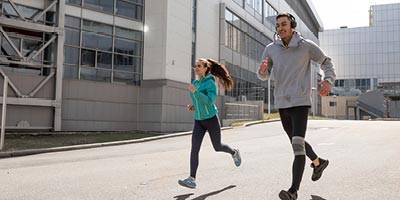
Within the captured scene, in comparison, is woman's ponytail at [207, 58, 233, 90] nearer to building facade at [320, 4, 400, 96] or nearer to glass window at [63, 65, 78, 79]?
glass window at [63, 65, 78, 79]

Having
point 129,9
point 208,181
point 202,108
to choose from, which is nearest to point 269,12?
point 129,9

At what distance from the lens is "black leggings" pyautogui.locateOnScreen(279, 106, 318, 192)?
412 cm

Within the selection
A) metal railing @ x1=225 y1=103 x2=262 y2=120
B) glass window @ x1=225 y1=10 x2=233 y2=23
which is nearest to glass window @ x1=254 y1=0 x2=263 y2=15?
glass window @ x1=225 y1=10 x2=233 y2=23

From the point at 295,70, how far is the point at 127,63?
18878mm

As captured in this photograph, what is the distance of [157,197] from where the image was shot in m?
4.80

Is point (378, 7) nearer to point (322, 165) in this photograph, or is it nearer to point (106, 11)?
point (106, 11)

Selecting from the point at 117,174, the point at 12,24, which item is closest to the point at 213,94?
the point at 117,174

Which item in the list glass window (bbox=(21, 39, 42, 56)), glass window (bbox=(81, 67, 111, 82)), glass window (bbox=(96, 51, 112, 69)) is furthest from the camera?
glass window (bbox=(96, 51, 112, 69))

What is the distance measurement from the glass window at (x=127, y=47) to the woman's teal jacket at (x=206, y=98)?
17550 millimetres

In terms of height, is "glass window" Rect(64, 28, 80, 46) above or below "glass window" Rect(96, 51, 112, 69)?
above

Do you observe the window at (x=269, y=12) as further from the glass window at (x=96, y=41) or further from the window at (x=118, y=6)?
the glass window at (x=96, y=41)

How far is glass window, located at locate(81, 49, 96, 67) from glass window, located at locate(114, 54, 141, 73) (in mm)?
1308

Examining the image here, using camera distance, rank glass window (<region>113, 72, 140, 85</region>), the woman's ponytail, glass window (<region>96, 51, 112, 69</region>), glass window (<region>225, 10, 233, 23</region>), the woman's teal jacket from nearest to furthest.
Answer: the woman's teal jacket
the woman's ponytail
glass window (<region>96, 51, 112, 69</region>)
glass window (<region>113, 72, 140, 85</region>)
glass window (<region>225, 10, 233, 23</region>)

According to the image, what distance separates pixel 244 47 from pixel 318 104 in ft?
123
